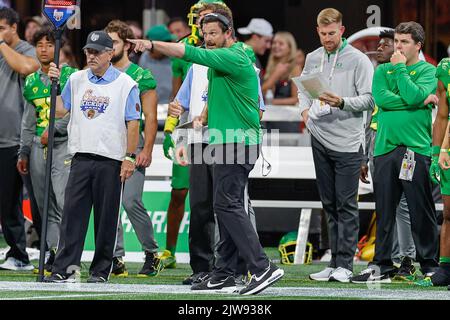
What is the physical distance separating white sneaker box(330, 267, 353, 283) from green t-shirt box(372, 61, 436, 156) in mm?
1033

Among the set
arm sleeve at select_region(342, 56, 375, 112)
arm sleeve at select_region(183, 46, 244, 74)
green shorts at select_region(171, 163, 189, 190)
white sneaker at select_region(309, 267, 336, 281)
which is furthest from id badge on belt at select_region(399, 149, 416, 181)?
green shorts at select_region(171, 163, 189, 190)

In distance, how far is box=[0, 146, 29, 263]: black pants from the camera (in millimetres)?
12414

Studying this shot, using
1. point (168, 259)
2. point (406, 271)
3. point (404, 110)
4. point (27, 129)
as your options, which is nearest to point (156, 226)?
point (168, 259)

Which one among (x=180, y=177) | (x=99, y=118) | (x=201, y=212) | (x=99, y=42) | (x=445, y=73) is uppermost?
(x=99, y=42)

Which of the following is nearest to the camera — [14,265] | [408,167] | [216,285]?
[216,285]

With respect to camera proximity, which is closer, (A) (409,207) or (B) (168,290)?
(B) (168,290)

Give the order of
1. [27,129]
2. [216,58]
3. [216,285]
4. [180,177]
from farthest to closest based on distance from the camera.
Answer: [180,177]
[27,129]
[216,285]
[216,58]

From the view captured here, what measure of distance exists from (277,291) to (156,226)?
3.85m

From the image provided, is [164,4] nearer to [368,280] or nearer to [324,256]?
[324,256]

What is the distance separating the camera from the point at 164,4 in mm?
18297

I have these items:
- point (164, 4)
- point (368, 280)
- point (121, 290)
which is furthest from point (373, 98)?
point (164, 4)

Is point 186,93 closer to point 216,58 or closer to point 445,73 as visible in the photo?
point 216,58

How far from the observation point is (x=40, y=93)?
38.8ft

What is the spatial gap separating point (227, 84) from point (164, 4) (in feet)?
28.0
